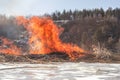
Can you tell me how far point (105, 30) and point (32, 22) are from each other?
39578 millimetres

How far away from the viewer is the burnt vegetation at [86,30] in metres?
46.8

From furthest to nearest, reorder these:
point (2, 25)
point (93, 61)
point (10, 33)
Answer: point (10, 33), point (2, 25), point (93, 61)

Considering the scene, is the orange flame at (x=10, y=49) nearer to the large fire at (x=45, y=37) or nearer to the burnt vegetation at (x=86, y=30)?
the large fire at (x=45, y=37)

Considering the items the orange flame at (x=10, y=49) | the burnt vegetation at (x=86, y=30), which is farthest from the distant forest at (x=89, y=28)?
the orange flame at (x=10, y=49)

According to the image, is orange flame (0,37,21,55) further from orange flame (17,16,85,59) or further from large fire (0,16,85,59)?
orange flame (17,16,85,59)

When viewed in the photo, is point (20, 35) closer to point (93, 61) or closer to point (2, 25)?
point (2, 25)

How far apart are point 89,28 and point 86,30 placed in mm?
827

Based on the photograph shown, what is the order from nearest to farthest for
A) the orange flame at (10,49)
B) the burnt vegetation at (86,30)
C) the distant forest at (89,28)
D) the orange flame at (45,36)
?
the orange flame at (45,36) < the orange flame at (10,49) < the burnt vegetation at (86,30) < the distant forest at (89,28)

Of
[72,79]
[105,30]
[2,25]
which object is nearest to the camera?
[72,79]

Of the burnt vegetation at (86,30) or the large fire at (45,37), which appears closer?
the large fire at (45,37)

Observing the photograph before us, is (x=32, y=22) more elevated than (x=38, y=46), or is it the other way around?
(x=32, y=22)

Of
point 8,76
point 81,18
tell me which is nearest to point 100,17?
point 81,18

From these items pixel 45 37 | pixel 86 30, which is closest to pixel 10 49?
pixel 45 37

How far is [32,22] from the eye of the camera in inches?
923
